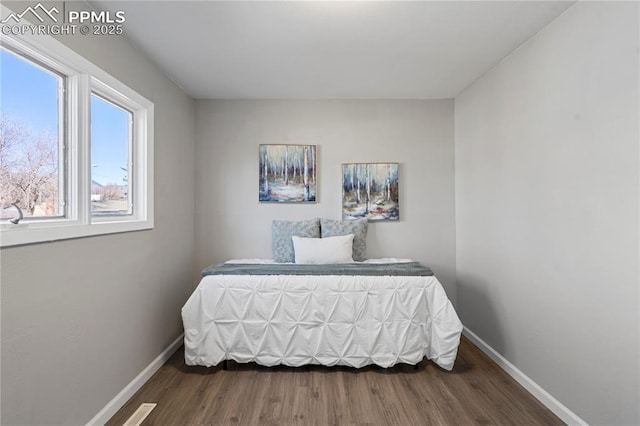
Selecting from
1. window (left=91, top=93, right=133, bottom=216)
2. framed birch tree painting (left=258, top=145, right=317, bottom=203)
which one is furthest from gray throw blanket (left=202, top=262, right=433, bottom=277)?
framed birch tree painting (left=258, top=145, right=317, bottom=203)

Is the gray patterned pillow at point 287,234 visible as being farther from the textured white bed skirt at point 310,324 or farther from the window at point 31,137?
the window at point 31,137

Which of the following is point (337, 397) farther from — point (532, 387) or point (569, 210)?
point (569, 210)

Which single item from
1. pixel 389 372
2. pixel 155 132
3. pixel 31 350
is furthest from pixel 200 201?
pixel 389 372

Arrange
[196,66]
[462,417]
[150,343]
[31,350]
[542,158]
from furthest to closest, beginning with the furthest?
[196,66] < [150,343] < [542,158] < [462,417] < [31,350]

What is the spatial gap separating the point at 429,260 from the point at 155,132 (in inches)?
118

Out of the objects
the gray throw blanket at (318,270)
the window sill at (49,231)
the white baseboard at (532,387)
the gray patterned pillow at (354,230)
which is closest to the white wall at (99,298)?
the window sill at (49,231)

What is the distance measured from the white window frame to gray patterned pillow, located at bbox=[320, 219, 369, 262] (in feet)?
5.62

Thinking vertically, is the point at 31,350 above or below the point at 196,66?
below

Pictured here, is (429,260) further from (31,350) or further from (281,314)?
(31,350)

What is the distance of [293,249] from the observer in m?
3.29

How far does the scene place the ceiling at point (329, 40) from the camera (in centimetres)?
191

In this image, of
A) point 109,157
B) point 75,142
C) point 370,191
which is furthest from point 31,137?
point 370,191

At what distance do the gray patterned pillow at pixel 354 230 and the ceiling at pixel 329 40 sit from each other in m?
1.38

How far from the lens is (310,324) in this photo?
2506mm
